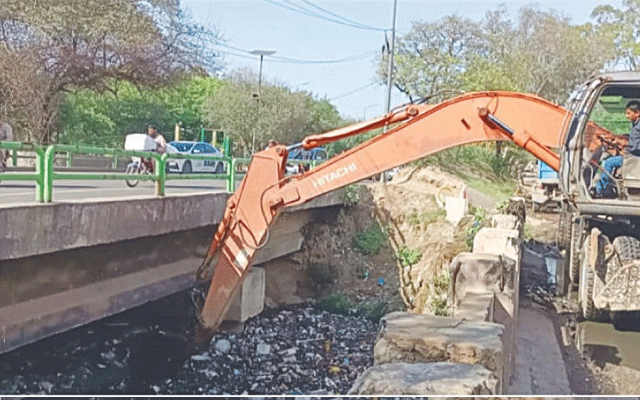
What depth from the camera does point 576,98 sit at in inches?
353

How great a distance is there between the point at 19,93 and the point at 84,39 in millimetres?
2979

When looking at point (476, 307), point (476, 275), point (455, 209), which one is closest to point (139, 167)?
point (476, 275)

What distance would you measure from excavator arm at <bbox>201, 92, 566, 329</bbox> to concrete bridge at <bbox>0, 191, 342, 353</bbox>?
2.50 ft

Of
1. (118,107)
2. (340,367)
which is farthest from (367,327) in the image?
(118,107)

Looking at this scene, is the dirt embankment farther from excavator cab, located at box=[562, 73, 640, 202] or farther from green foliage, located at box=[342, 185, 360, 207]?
excavator cab, located at box=[562, 73, 640, 202]

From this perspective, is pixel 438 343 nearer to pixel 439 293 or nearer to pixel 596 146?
pixel 596 146

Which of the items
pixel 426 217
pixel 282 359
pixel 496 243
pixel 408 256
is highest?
pixel 496 243

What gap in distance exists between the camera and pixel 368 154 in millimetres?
9969

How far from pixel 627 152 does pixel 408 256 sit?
9720 millimetres

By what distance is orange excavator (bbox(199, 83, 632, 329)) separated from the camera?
29.5ft

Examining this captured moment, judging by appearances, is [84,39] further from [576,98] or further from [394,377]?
[394,377]

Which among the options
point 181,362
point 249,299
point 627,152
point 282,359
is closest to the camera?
point 627,152

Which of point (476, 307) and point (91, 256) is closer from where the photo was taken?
point (476, 307)

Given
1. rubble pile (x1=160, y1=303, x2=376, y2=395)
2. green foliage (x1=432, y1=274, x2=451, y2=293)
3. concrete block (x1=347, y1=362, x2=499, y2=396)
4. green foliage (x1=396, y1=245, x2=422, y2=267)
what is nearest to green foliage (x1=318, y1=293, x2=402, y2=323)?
rubble pile (x1=160, y1=303, x2=376, y2=395)
